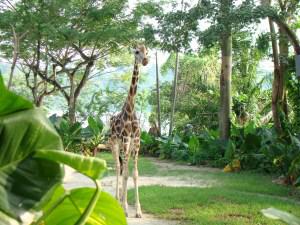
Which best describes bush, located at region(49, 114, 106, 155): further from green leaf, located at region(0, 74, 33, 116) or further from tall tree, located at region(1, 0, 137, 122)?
green leaf, located at region(0, 74, 33, 116)

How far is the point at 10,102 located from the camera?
0.94m

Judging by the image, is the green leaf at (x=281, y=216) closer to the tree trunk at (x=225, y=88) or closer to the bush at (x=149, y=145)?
the tree trunk at (x=225, y=88)

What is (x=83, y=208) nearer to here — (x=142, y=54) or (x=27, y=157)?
(x=27, y=157)

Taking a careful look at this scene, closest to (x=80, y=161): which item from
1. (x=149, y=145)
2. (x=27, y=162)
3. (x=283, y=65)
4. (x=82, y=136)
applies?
(x=27, y=162)

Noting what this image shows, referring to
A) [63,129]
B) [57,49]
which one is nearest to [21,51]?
[57,49]

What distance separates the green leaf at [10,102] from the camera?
917 mm

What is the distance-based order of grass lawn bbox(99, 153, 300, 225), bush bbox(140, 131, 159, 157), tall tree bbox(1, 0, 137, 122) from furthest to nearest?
bush bbox(140, 131, 159, 157)
tall tree bbox(1, 0, 137, 122)
grass lawn bbox(99, 153, 300, 225)

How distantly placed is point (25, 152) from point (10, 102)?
10 centimetres

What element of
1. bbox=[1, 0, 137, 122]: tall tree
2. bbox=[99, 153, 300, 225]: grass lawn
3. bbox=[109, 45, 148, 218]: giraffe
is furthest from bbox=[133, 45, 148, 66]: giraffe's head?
bbox=[1, 0, 137, 122]: tall tree

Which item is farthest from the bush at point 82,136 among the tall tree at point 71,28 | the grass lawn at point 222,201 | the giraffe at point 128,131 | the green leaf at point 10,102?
the green leaf at point 10,102

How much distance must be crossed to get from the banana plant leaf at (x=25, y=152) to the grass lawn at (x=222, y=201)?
453 centimetres

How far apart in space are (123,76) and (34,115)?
24684 millimetres

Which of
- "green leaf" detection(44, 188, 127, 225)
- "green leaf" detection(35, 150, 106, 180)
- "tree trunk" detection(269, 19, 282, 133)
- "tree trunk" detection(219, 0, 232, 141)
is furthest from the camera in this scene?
"tree trunk" detection(219, 0, 232, 141)

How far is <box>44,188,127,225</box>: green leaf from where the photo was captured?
1.21 metres
